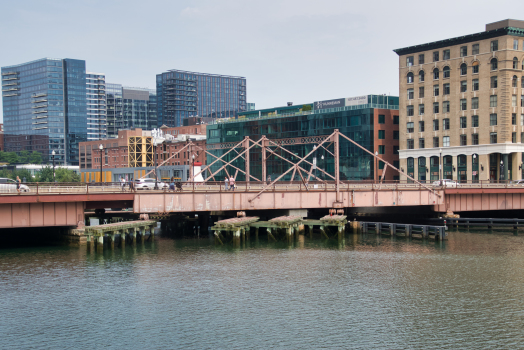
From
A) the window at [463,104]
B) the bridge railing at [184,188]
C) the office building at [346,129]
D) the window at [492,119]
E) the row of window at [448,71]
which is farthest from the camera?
the office building at [346,129]

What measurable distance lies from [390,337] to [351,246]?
29.4 meters

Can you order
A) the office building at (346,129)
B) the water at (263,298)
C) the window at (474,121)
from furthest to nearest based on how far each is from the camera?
1. the office building at (346,129)
2. the window at (474,121)
3. the water at (263,298)

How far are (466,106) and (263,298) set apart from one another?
83.9 meters

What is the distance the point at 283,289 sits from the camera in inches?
1505

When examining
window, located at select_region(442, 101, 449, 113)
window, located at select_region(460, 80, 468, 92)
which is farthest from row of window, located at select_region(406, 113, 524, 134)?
window, located at select_region(460, 80, 468, 92)

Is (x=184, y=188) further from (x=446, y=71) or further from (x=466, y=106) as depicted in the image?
(x=446, y=71)

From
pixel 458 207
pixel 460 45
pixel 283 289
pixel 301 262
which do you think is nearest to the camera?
pixel 283 289

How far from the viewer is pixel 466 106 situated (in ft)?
353

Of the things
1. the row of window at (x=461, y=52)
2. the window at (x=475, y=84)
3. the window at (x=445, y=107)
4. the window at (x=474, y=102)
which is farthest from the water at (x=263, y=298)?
the window at (x=445, y=107)

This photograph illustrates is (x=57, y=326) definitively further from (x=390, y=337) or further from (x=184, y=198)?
(x=184, y=198)

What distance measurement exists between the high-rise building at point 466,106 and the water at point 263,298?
53847 millimetres

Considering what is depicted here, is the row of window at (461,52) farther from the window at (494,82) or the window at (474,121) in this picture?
the window at (474,121)

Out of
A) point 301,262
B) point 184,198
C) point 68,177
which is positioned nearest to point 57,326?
point 301,262

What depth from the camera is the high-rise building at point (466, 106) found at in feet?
334
